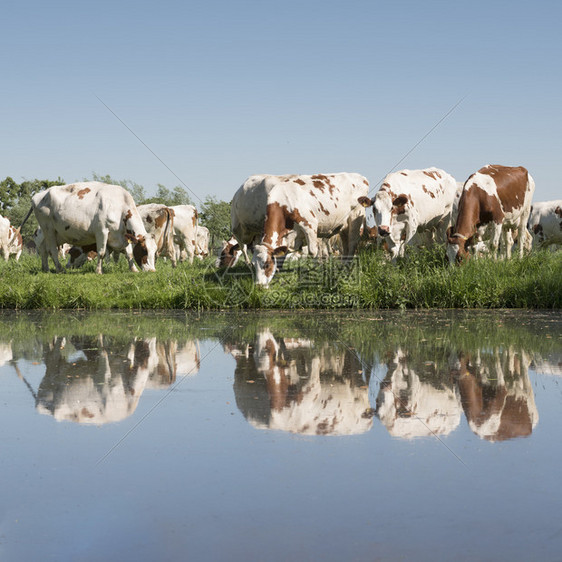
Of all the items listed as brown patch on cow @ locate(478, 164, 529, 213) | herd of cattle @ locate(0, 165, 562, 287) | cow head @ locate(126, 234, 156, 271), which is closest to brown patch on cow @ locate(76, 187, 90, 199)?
herd of cattle @ locate(0, 165, 562, 287)

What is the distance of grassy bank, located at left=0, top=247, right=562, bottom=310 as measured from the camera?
12.6 meters

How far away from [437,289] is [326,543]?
10156 millimetres

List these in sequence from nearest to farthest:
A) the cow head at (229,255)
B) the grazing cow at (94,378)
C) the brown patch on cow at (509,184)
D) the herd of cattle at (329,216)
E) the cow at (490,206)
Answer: the grazing cow at (94,378)
the cow at (490,206)
the herd of cattle at (329,216)
the brown patch on cow at (509,184)
the cow head at (229,255)

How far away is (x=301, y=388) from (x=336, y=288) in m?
7.21

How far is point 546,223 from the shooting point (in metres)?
22.8

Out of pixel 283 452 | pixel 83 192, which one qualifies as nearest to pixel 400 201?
pixel 83 192

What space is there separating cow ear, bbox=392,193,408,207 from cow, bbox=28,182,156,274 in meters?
6.65

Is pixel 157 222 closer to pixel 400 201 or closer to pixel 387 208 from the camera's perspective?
pixel 387 208

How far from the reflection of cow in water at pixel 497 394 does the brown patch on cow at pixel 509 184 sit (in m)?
8.45

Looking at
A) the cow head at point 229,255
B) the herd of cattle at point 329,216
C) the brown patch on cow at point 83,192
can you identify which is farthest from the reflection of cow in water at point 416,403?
the brown patch on cow at point 83,192

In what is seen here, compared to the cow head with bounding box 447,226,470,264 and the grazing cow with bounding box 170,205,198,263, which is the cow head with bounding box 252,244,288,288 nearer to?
the cow head with bounding box 447,226,470,264

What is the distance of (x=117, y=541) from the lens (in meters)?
3.14

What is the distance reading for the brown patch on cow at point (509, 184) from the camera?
15.4 meters

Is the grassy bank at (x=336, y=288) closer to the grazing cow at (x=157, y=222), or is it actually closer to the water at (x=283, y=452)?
the water at (x=283, y=452)
